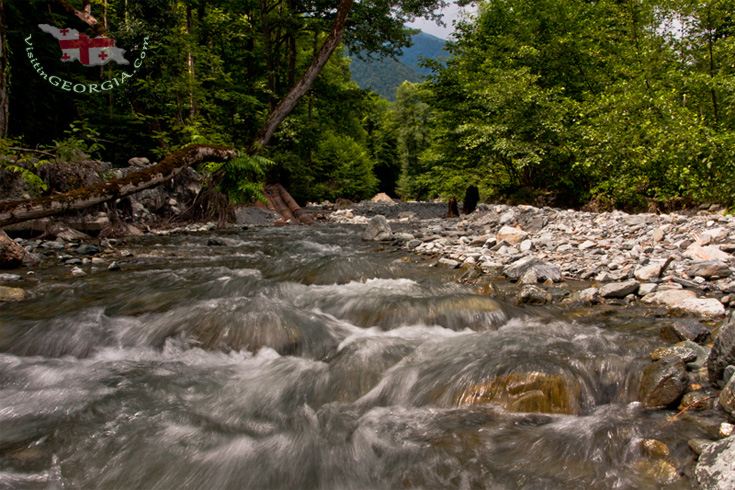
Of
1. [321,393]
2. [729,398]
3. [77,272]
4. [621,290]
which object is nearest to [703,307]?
[621,290]

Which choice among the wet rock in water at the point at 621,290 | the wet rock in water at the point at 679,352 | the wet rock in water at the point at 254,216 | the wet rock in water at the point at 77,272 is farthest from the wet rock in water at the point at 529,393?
the wet rock in water at the point at 254,216

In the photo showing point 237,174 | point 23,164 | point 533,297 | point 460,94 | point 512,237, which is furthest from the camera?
point 460,94

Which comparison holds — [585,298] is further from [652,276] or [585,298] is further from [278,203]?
[278,203]

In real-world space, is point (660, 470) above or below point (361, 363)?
above

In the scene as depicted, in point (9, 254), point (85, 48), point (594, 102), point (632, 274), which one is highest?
point (85, 48)

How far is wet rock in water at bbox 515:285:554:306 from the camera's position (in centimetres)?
443

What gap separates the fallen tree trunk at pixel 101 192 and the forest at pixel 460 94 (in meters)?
0.81

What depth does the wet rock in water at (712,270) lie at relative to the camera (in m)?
4.39

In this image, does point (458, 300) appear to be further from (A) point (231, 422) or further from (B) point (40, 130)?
(B) point (40, 130)

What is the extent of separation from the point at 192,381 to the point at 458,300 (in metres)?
2.75

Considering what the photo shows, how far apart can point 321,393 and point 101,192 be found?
233 inches

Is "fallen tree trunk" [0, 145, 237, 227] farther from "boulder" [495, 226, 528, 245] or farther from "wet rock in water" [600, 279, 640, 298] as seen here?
"wet rock in water" [600, 279, 640, 298]

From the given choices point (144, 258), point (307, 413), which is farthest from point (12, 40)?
point (307, 413)

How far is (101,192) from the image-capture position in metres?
6.64
